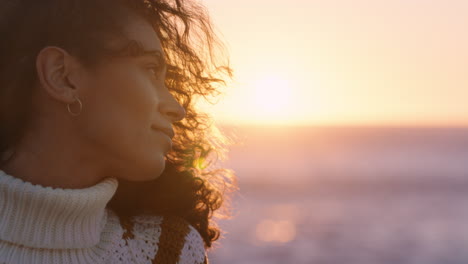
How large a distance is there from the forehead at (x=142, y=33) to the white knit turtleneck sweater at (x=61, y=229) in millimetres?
520

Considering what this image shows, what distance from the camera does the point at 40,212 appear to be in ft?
6.44

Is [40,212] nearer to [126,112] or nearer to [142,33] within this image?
[126,112]

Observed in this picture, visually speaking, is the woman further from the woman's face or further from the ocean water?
the ocean water

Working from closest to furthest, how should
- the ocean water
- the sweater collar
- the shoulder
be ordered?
the sweater collar
the shoulder
the ocean water

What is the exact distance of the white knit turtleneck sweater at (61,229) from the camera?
6.40ft

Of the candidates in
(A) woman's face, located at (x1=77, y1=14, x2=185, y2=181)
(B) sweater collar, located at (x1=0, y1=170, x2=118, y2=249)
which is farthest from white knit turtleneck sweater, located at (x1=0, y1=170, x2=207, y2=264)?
(A) woman's face, located at (x1=77, y1=14, x2=185, y2=181)

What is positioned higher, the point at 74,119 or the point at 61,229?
the point at 74,119

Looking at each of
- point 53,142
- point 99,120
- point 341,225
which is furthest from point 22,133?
point 341,225

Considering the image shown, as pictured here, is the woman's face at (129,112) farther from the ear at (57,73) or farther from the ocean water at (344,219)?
the ocean water at (344,219)

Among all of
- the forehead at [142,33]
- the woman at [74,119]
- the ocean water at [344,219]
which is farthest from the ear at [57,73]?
the ocean water at [344,219]

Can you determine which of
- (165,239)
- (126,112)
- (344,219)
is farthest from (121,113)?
(344,219)

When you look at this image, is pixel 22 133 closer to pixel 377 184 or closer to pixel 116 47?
pixel 116 47

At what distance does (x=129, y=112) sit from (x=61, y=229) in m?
0.47

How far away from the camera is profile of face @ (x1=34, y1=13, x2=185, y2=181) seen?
6.62 ft
